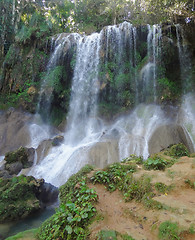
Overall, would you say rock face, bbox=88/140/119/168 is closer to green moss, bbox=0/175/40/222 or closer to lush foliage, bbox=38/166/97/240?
green moss, bbox=0/175/40/222

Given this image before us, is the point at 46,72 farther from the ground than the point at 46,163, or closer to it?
farther from the ground

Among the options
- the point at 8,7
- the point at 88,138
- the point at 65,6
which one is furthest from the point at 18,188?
the point at 65,6

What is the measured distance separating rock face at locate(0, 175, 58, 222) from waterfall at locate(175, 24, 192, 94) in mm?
10969

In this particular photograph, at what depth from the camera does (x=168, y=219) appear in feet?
7.79

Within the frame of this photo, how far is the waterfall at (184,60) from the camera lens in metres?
12.8

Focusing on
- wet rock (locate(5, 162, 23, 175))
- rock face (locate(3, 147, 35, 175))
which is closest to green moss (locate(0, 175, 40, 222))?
wet rock (locate(5, 162, 23, 175))

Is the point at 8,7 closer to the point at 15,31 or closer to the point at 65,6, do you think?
the point at 15,31

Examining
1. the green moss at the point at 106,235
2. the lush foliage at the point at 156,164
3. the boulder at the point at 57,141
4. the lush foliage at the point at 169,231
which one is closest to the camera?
the lush foliage at the point at 169,231

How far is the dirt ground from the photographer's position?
2326mm

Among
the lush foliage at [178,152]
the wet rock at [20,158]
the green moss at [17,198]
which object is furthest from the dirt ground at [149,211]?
the wet rock at [20,158]

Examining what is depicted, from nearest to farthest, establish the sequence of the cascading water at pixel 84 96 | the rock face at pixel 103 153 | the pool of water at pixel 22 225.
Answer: the pool of water at pixel 22 225 < the rock face at pixel 103 153 < the cascading water at pixel 84 96

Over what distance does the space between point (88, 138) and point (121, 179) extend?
7919mm

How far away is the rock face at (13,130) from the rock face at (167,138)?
8326 millimetres

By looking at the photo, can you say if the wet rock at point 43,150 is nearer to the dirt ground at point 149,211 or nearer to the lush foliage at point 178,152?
the lush foliage at point 178,152
